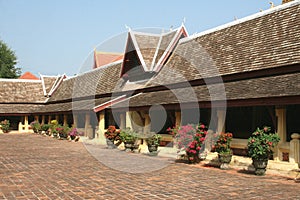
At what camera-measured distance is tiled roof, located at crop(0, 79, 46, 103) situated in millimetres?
37406

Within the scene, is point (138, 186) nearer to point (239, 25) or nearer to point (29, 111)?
point (239, 25)

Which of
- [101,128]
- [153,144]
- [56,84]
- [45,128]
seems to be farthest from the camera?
[56,84]

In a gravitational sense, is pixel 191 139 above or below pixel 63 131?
above

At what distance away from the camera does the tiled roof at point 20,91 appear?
3741 cm

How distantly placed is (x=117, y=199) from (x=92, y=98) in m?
20.8

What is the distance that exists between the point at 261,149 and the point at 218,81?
5.46 meters

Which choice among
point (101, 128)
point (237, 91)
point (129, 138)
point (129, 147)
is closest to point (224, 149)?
point (237, 91)

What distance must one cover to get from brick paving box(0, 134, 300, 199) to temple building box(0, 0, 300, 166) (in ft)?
7.46

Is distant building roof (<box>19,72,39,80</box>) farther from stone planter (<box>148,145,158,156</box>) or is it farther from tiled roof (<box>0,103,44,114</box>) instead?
stone planter (<box>148,145,158,156</box>)

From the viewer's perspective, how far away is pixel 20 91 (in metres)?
38.8

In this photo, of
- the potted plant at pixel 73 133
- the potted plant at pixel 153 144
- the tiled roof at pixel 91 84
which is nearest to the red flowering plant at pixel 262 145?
the potted plant at pixel 153 144

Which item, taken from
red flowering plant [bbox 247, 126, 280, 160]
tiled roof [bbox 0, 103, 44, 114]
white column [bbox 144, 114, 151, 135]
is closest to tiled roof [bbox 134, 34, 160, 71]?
white column [bbox 144, 114, 151, 135]

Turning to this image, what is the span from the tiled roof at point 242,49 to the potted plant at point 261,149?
334 cm

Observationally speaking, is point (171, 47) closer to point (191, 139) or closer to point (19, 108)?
point (191, 139)
